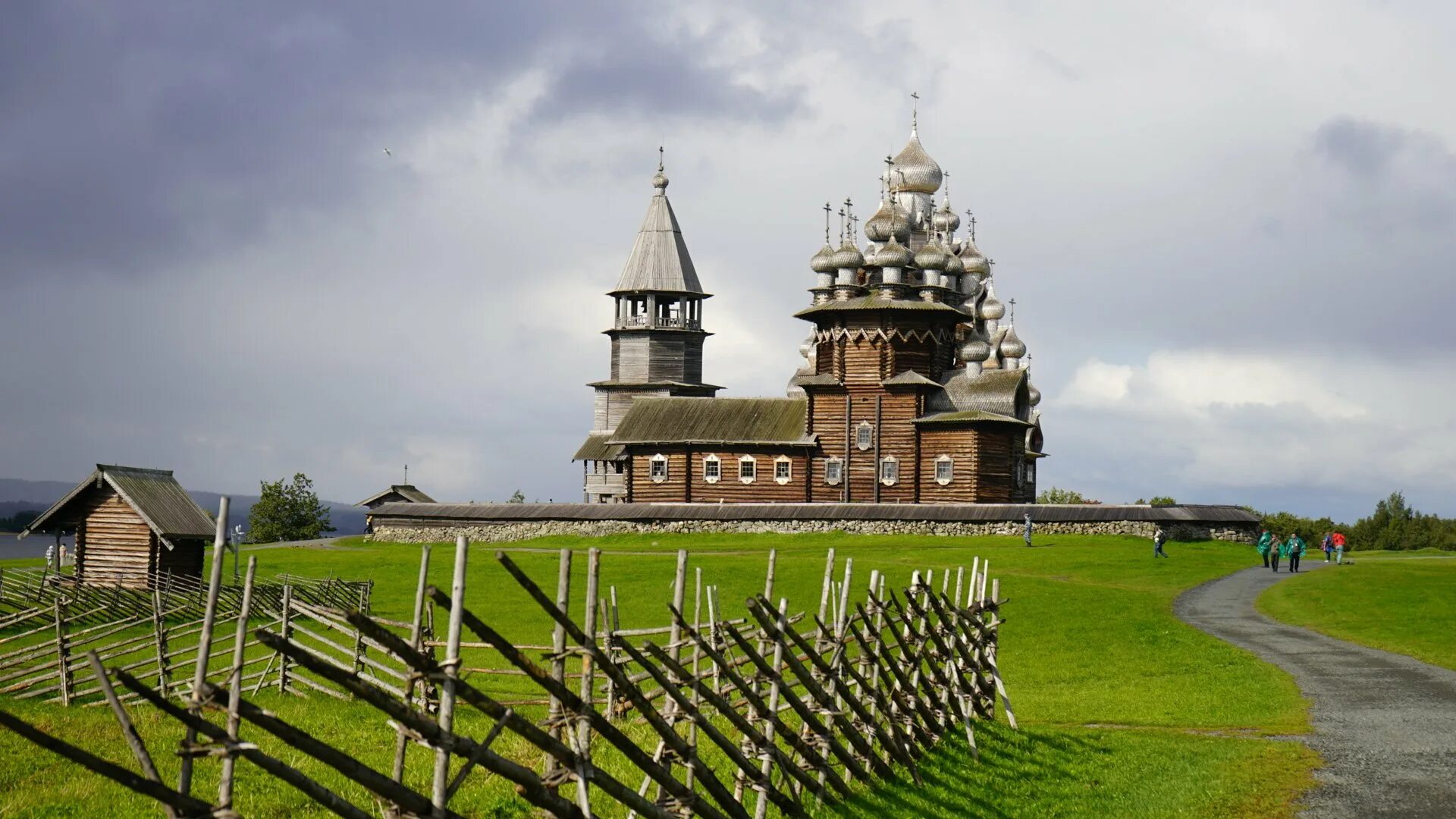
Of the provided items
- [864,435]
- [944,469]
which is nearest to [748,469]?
[864,435]

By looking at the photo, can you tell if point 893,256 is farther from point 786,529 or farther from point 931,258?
point 786,529

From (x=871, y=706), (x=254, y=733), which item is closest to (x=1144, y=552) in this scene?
(x=871, y=706)

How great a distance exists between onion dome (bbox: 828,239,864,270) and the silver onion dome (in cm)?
84

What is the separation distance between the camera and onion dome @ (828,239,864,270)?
68.3 meters

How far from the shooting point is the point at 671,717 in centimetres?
1262

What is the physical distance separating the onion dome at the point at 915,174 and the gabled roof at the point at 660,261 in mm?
18510

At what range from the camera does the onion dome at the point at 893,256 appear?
2638 inches

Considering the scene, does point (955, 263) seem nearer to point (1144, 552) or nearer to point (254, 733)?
point (1144, 552)

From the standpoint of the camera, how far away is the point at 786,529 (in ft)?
205

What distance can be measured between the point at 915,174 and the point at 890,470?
716 inches

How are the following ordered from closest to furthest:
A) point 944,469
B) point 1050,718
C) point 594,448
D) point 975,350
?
point 1050,718 < point 944,469 < point 975,350 < point 594,448

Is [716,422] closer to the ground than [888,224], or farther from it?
closer to the ground

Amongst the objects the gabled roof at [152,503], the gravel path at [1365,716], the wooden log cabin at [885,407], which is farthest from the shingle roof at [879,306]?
the gabled roof at [152,503]

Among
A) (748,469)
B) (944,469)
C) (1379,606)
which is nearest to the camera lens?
(1379,606)
